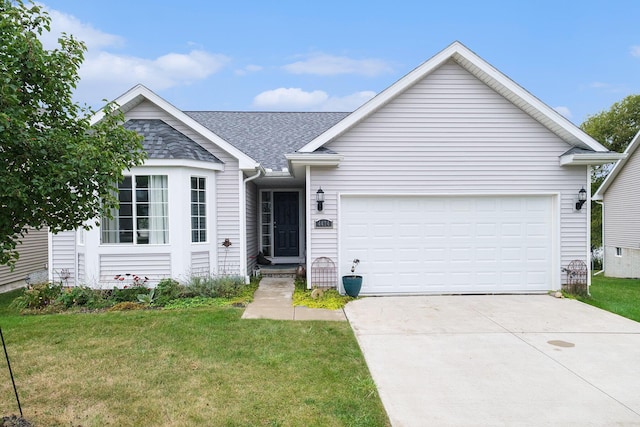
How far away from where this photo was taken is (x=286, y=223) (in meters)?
13.1

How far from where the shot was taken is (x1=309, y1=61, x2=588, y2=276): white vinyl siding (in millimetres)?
8586

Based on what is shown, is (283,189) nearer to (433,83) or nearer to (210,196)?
(210,196)

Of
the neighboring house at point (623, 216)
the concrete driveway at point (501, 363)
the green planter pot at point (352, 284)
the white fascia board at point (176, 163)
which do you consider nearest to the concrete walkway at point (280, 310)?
the concrete driveway at point (501, 363)

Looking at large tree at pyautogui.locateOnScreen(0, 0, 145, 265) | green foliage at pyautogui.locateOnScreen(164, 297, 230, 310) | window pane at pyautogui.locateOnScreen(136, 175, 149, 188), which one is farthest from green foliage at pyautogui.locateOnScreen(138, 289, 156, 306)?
large tree at pyautogui.locateOnScreen(0, 0, 145, 265)

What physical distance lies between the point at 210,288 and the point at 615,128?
1346 inches

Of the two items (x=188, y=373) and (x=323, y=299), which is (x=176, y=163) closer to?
(x=323, y=299)

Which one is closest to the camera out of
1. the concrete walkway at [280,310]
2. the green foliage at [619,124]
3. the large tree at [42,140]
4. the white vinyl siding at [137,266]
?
the large tree at [42,140]

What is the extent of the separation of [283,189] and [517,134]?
7273 millimetres

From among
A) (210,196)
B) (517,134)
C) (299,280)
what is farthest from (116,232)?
(517,134)

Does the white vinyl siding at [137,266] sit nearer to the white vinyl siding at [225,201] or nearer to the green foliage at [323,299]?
the white vinyl siding at [225,201]

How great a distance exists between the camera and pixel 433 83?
28.2 ft

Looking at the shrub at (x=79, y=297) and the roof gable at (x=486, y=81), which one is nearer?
the shrub at (x=79, y=297)

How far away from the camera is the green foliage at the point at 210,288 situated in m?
8.40

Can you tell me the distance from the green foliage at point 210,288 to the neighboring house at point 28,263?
437 centimetres
